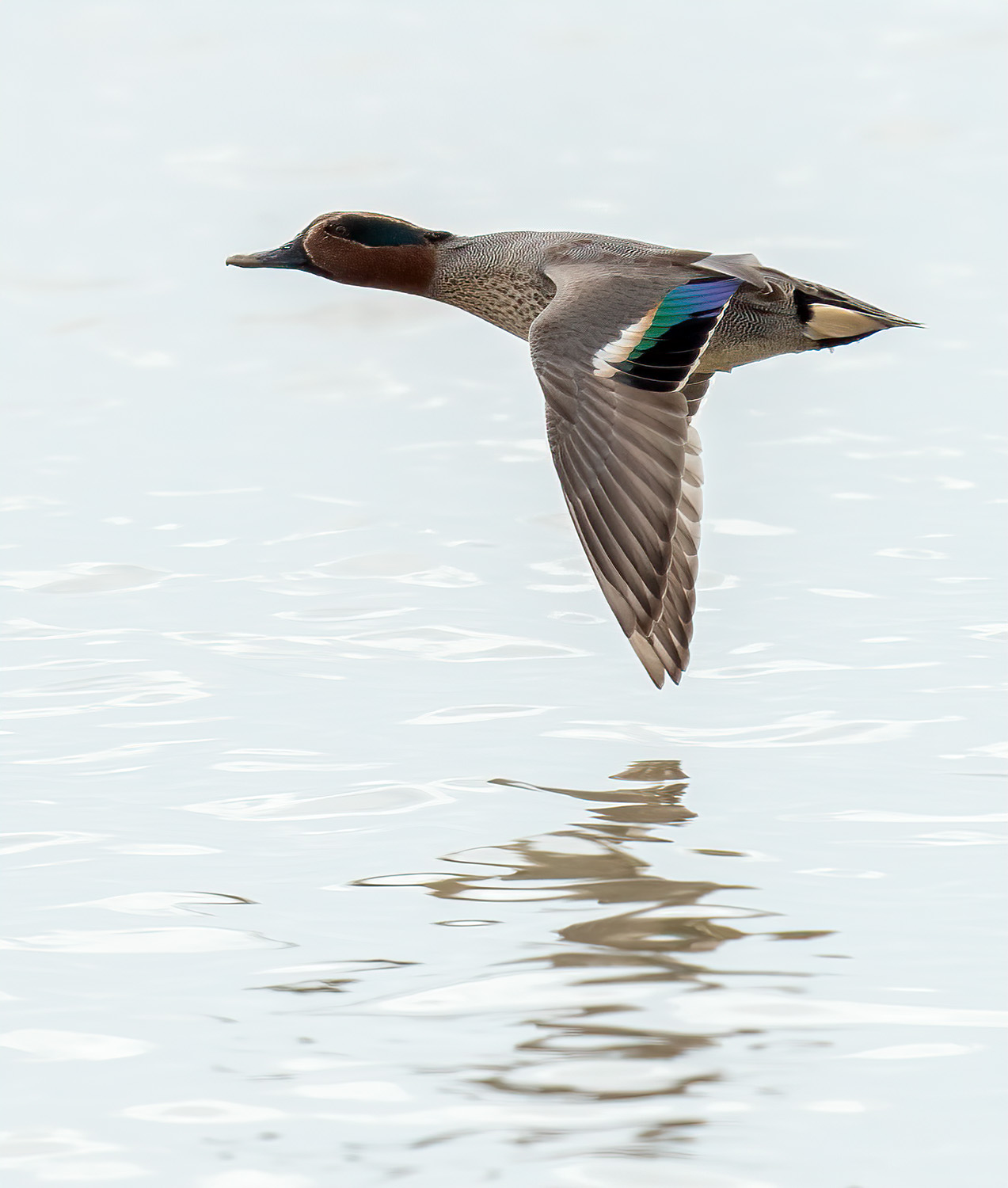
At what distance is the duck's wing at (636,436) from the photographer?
5.44 meters

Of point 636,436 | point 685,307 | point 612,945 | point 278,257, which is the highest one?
point 278,257

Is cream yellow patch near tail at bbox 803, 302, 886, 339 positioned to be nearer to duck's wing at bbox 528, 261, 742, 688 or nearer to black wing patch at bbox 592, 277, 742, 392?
duck's wing at bbox 528, 261, 742, 688

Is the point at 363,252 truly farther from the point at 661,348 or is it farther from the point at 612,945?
the point at 612,945

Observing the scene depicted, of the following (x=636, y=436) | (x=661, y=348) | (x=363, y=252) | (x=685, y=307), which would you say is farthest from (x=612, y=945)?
(x=363, y=252)

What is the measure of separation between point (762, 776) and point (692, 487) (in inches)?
39.3

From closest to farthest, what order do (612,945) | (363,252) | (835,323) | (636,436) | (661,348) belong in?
(612,945), (636,436), (661,348), (835,323), (363,252)

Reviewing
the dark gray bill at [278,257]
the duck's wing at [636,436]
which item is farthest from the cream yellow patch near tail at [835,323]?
the dark gray bill at [278,257]

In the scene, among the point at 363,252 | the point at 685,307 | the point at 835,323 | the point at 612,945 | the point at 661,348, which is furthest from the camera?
the point at 363,252

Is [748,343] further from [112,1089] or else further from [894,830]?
[112,1089]

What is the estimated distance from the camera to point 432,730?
245 inches

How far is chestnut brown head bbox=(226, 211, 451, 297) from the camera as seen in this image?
748 centimetres

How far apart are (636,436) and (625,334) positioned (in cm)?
43

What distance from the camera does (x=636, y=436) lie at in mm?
5633

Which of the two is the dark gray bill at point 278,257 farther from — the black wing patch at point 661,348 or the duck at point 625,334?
the black wing patch at point 661,348
